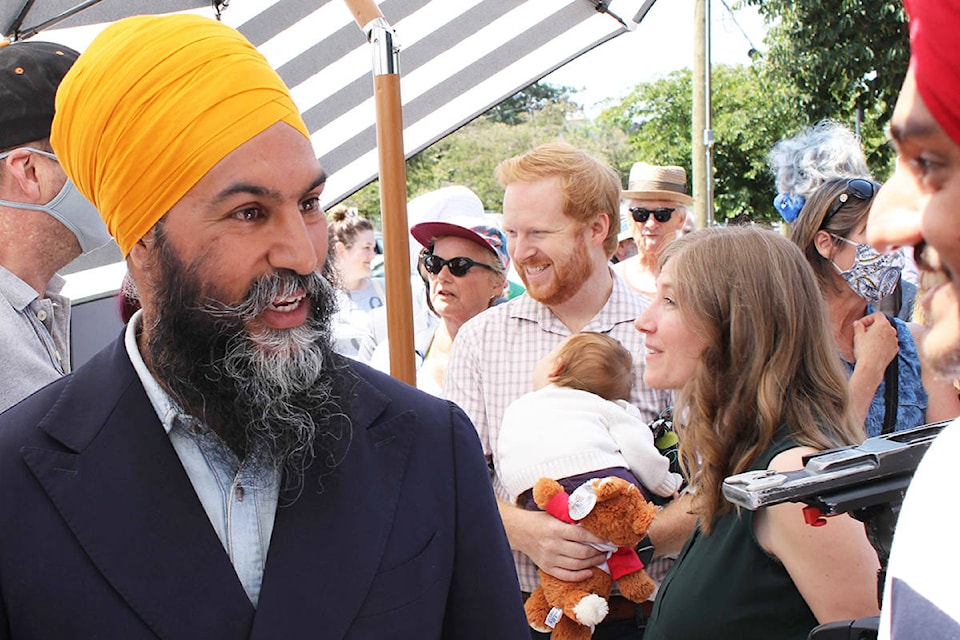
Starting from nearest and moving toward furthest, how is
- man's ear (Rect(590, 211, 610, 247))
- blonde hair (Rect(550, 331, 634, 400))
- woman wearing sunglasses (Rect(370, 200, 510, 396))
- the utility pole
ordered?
1. blonde hair (Rect(550, 331, 634, 400))
2. man's ear (Rect(590, 211, 610, 247))
3. woman wearing sunglasses (Rect(370, 200, 510, 396))
4. the utility pole

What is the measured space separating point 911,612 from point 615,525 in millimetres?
1687

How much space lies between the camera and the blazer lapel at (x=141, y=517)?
142cm

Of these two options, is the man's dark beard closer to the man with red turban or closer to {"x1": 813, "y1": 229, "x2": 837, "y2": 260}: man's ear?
the man with red turban

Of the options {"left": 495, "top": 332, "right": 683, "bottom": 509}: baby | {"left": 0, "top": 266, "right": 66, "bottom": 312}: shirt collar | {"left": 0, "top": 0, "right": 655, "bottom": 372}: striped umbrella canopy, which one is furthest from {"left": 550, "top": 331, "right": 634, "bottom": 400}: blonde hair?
{"left": 0, "top": 0, "right": 655, "bottom": 372}: striped umbrella canopy

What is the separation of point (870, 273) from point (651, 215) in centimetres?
246

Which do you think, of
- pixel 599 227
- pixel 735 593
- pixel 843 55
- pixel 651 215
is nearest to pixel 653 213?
pixel 651 215

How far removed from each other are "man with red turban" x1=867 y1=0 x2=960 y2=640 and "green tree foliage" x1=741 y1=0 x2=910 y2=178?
581 inches

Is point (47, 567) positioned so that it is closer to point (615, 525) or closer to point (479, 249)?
point (615, 525)

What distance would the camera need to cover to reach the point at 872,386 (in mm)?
3320

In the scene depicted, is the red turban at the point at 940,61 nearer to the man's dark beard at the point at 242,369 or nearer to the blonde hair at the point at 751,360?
the man's dark beard at the point at 242,369

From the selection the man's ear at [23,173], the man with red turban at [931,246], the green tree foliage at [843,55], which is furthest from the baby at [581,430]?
the green tree foliage at [843,55]

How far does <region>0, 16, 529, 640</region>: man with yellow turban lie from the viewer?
4.80ft

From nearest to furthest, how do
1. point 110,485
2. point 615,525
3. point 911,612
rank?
point 911,612, point 110,485, point 615,525

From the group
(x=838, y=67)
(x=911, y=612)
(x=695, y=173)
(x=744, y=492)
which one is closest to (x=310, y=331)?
(x=744, y=492)
